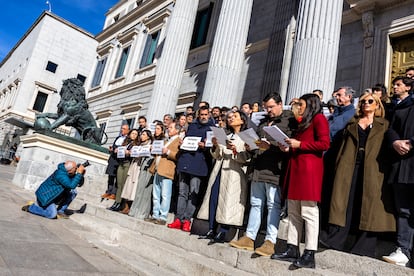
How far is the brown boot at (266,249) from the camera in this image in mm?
2983

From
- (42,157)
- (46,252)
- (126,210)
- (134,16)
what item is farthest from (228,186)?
(134,16)

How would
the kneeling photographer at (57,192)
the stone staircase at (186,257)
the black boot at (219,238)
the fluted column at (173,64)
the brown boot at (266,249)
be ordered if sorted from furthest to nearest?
the fluted column at (173,64)
the kneeling photographer at (57,192)
the black boot at (219,238)
the brown boot at (266,249)
the stone staircase at (186,257)

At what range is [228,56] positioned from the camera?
30.1 ft

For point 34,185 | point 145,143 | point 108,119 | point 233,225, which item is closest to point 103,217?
point 145,143

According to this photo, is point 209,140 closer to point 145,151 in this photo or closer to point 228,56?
point 145,151

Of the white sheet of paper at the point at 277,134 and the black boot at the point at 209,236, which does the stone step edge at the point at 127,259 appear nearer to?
the black boot at the point at 209,236

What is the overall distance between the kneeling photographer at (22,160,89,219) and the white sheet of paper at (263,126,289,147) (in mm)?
4237

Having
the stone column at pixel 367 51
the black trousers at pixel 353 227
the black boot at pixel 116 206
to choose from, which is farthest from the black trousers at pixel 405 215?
the stone column at pixel 367 51

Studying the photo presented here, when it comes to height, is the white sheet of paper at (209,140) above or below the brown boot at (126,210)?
above

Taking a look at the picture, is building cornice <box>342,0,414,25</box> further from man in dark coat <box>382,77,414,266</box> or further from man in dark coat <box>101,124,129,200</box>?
man in dark coat <box>101,124,129,200</box>

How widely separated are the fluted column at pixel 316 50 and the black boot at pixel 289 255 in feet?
12.0

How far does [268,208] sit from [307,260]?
747 mm

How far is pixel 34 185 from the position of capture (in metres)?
9.27

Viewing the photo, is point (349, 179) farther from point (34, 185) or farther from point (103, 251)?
point (34, 185)
